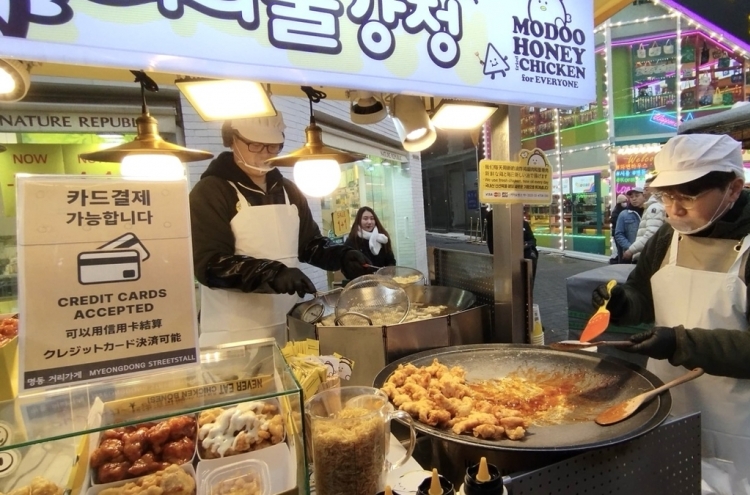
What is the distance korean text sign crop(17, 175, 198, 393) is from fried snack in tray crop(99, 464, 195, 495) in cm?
27

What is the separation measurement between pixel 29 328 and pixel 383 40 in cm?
114

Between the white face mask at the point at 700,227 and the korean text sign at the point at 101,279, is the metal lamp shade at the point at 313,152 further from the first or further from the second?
the white face mask at the point at 700,227

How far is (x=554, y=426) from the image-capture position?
1.29 m

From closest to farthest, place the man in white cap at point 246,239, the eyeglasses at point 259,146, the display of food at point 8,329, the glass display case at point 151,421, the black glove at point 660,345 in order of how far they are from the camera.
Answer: the glass display case at point 151,421 → the display of food at point 8,329 → the black glove at point 660,345 → the man in white cap at point 246,239 → the eyeglasses at point 259,146

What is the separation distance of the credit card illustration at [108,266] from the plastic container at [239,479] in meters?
0.50

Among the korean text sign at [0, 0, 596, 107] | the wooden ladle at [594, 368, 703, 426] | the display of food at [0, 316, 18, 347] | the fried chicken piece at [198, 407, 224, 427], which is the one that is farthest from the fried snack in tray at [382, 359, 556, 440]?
the display of food at [0, 316, 18, 347]

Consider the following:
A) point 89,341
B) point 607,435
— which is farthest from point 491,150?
point 89,341

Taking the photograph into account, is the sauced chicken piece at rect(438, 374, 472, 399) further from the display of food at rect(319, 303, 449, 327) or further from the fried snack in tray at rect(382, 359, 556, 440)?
the display of food at rect(319, 303, 449, 327)

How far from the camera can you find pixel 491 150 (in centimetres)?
203

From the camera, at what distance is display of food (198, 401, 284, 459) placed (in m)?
1.10

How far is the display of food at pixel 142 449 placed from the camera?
102 cm

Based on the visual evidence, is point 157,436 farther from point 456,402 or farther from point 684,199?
point 684,199

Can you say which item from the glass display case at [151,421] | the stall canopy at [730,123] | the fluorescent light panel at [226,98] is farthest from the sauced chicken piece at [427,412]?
the stall canopy at [730,123]

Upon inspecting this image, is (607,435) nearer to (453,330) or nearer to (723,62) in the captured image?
(453,330)
